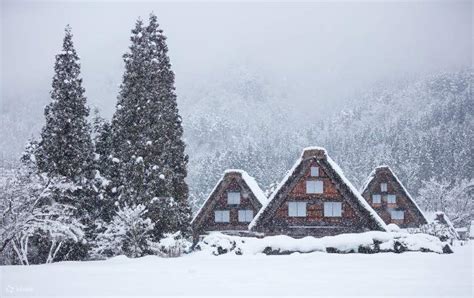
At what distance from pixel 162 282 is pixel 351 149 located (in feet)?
502

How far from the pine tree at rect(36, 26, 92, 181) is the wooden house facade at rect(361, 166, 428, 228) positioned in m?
40.1

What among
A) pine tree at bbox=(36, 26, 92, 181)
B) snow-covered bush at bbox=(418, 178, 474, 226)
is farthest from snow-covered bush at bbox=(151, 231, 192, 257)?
snow-covered bush at bbox=(418, 178, 474, 226)

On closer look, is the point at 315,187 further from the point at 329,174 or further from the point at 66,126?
the point at 66,126

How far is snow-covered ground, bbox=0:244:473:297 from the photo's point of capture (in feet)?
36.1

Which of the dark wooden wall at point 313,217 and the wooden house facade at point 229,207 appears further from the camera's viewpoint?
the wooden house facade at point 229,207

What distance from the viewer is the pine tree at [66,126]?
1169 inches

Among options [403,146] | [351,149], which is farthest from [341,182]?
[351,149]

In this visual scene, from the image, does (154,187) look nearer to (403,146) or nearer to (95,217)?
(95,217)

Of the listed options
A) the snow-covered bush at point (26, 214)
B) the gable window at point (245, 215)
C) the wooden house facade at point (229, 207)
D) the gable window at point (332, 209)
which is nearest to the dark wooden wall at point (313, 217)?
the gable window at point (332, 209)

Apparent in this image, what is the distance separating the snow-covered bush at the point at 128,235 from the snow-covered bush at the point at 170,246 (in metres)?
0.70

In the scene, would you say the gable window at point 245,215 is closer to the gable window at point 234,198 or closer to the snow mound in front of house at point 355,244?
the gable window at point 234,198

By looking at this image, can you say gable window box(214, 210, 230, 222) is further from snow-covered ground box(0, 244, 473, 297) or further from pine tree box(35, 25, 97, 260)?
snow-covered ground box(0, 244, 473, 297)

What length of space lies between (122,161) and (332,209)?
17048mm

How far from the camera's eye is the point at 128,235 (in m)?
28.3
